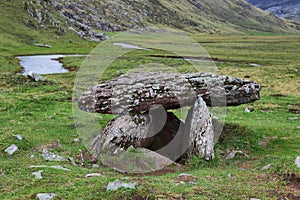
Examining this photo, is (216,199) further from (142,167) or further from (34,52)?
(34,52)

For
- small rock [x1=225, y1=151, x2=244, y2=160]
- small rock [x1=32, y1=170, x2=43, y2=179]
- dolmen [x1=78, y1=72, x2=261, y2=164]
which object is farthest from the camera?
dolmen [x1=78, y1=72, x2=261, y2=164]

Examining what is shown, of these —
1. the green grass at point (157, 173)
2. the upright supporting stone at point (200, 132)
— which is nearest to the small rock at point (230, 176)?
the green grass at point (157, 173)

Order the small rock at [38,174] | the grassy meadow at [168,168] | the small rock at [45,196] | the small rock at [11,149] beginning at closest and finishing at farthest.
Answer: the small rock at [45,196] → the grassy meadow at [168,168] → the small rock at [38,174] → the small rock at [11,149]

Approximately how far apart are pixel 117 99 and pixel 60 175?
8156mm

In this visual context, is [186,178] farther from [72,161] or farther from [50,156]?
[50,156]

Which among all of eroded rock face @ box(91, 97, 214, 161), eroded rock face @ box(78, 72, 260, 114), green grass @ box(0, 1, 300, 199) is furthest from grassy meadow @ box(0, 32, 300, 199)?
eroded rock face @ box(78, 72, 260, 114)

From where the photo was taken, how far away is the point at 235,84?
24781 millimetres

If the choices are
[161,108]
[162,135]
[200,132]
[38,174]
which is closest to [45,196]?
[38,174]

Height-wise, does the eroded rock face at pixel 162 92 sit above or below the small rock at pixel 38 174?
above

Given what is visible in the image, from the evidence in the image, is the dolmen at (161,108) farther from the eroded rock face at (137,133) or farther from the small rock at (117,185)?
the small rock at (117,185)

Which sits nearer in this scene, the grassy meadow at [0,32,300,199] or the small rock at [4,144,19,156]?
the grassy meadow at [0,32,300,199]

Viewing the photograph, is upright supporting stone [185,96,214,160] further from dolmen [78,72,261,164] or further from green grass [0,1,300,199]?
green grass [0,1,300,199]

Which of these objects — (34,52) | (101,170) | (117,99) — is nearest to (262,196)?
(101,170)

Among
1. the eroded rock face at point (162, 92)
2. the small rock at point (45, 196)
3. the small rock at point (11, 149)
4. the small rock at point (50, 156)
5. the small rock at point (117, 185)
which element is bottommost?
the small rock at point (50, 156)
